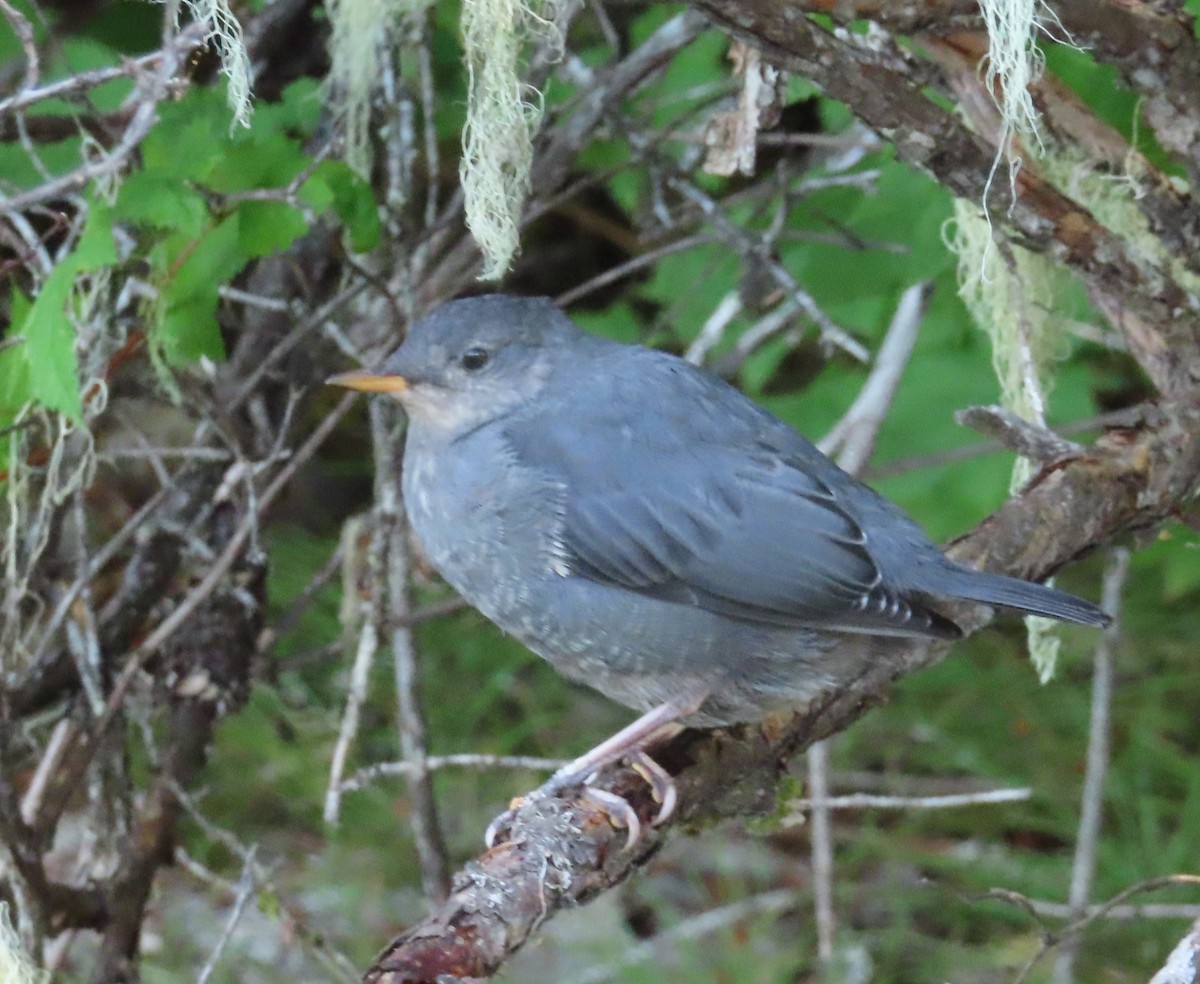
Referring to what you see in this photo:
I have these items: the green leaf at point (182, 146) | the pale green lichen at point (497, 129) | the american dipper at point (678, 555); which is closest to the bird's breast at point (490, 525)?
the american dipper at point (678, 555)

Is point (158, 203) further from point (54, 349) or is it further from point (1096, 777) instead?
point (1096, 777)

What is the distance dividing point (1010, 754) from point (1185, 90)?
2.58 m

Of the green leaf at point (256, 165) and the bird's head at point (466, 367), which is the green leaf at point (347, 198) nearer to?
the green leaf at point (256, 165)

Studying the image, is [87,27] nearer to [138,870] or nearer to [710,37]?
[710,37]

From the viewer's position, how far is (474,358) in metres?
2.64

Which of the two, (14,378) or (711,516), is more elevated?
(14,378)

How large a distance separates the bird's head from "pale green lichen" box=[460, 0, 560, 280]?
399mm

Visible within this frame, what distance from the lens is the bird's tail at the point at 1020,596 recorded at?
2207 mm

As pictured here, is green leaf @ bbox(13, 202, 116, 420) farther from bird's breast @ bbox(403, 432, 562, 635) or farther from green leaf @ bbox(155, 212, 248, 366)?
bird's breast @ bbox(403, 432, 562, 635)

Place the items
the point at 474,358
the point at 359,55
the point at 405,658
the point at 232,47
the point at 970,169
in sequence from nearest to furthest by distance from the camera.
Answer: the point at 232,47 < the point at 970,169 < the point at 474,358 < the point at 359,55 < the point at 405,658

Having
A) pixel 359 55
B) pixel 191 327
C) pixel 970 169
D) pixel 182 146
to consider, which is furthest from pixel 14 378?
pixel 970 169

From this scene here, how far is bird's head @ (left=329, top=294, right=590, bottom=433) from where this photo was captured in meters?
2.62

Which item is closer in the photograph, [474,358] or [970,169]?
[970,169]

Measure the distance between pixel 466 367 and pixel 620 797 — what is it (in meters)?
0.84
